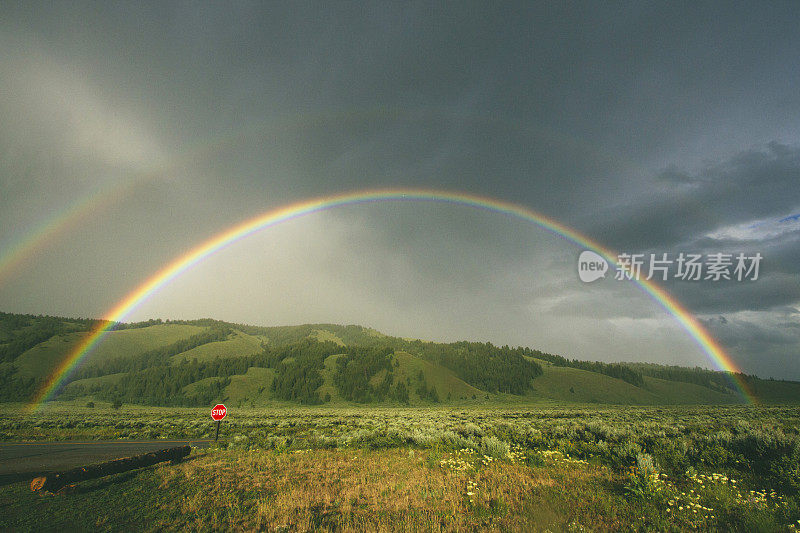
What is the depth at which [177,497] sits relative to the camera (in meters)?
10.9

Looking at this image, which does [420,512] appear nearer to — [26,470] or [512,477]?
[512,477]

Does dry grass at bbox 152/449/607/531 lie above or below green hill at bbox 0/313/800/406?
above

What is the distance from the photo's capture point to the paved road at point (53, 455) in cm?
1477

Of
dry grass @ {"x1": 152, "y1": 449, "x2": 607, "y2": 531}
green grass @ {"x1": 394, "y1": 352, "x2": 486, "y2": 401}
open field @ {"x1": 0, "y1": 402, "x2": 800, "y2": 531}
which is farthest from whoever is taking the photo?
green grass @ {"x1": 394, "y1": 352, "x2": 486, "y2": 401}

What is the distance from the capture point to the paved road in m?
14.8

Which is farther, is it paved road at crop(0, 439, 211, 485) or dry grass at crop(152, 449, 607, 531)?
paved road at crop(0, 439, 211, 485)

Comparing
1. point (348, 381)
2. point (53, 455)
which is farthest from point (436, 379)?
point (53, 455)

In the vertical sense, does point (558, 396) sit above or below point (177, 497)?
below

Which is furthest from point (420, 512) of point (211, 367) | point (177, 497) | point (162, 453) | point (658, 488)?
point (211, 367)

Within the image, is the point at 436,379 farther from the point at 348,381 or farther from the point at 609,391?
the point at 609,391

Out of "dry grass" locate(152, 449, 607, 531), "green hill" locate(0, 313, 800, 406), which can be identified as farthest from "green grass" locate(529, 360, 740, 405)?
"dry grass" locate(152, 449, 607, 531)

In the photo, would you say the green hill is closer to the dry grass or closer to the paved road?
the paved road

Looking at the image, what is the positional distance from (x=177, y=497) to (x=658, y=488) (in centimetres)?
1416

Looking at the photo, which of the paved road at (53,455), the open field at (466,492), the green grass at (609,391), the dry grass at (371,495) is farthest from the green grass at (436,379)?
the open field at (466,492)
